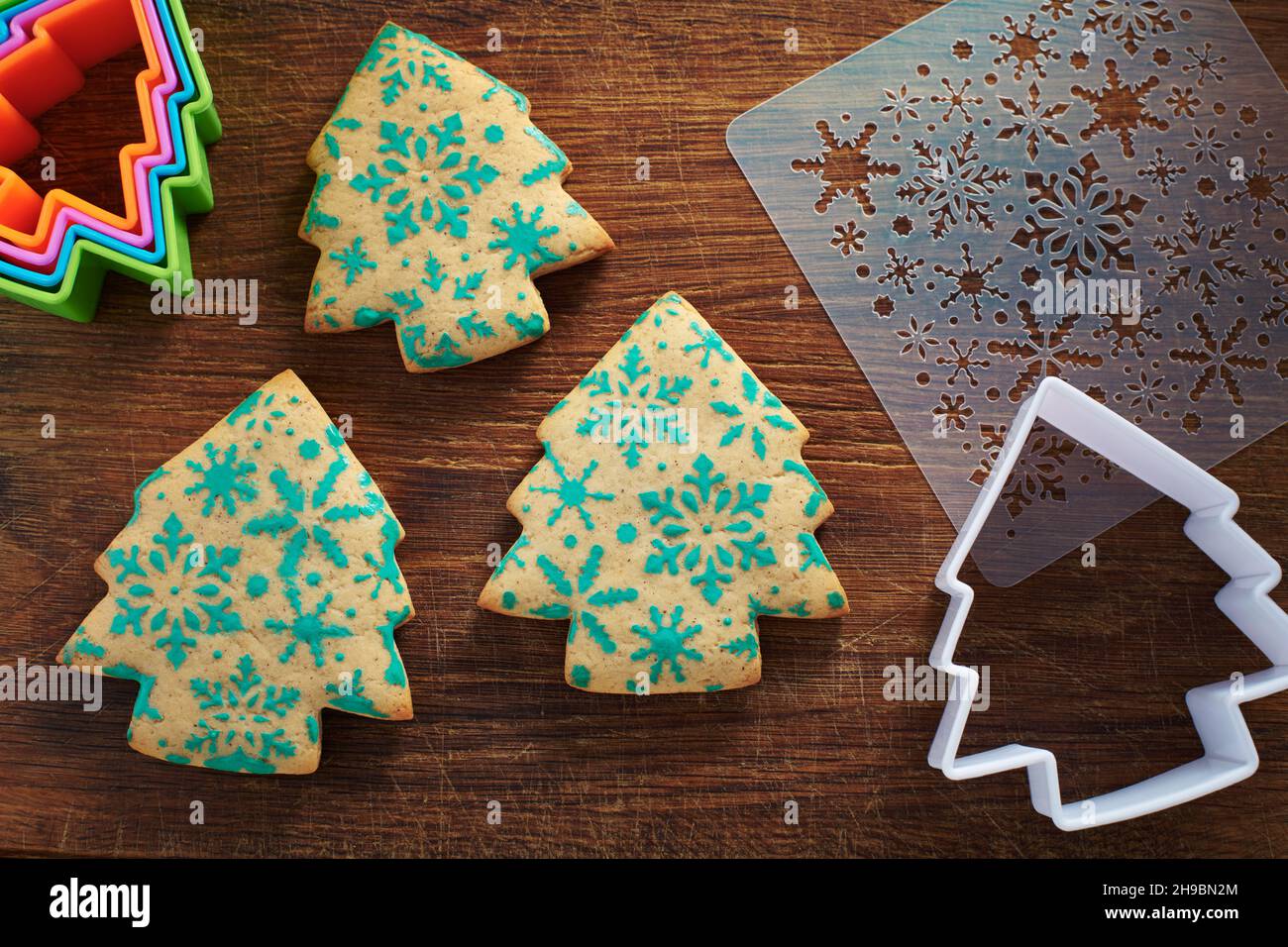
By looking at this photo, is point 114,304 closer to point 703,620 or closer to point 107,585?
point 107,585

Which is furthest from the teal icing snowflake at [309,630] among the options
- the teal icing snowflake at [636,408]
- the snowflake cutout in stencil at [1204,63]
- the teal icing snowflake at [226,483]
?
the snowflake cutout in stencil at [1204,63]

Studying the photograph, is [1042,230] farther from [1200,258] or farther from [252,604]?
[252,604]

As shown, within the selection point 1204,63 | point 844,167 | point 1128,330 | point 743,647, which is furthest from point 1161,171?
point 743,647

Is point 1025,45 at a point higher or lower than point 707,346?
higher

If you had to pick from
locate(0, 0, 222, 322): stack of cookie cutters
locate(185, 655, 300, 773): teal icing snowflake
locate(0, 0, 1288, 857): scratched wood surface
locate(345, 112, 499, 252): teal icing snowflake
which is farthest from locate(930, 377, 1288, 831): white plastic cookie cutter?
locate(0, 0, 222, 322): stack of cookie cutters

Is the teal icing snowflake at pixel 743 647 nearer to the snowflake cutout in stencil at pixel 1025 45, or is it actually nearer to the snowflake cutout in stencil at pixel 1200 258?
the snowflake cutout in stencil at pixel 1200 258

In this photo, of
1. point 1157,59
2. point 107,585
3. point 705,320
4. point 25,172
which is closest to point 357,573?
point 107,585

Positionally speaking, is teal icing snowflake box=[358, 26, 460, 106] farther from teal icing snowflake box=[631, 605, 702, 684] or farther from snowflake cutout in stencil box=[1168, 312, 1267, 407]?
snowflake cutout in stencil box=[1168, 312, 1267, 407]
